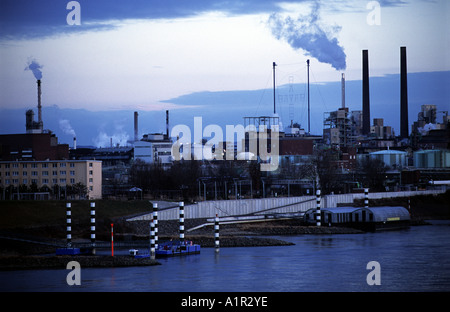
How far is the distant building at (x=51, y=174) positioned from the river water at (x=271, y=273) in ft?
151

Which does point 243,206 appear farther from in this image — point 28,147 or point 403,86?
point 403,86

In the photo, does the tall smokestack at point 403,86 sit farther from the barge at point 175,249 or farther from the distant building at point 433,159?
the barge at point 175,249

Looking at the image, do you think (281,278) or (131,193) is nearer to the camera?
(281,278)

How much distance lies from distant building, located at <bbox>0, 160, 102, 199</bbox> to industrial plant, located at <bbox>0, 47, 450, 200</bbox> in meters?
0.11

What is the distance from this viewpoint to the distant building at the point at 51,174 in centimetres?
7919

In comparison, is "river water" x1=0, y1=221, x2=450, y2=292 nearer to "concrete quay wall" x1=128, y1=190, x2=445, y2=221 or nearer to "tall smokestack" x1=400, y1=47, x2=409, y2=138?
"concrete quay wall" x1=128, y1=190, x2=445, y2=221

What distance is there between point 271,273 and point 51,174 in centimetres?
5803

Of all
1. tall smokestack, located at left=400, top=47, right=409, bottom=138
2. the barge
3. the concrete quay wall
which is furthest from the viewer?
tall smokestack, located at left=400, top=47, right=409, bottom=138

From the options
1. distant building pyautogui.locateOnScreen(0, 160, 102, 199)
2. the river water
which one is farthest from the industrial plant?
the river water

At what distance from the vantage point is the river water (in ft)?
74.9

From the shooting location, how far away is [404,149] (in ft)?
581
